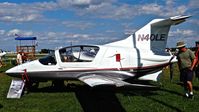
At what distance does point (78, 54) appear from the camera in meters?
12.5

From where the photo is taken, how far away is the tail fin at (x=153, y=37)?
13223 millimetres

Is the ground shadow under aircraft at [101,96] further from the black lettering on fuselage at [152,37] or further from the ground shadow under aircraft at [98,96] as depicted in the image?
the black lettering on fuselage at [152,37]

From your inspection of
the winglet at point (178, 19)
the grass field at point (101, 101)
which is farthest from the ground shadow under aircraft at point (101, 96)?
the winglet at point (178, 19)

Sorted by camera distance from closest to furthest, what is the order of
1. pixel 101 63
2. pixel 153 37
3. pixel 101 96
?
pixel 101 96, pixel 101 63, pixel 153 37

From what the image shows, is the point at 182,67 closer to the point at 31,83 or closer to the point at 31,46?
the point at 31,83

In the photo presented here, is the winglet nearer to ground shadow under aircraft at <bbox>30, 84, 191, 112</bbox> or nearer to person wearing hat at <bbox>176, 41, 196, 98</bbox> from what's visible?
person wearing hat at <bbox>176, 41, 196, 98</bbox>

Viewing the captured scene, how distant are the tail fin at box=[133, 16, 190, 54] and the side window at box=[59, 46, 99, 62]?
6.79 feet

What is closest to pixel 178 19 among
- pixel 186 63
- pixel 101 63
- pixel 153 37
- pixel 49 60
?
pixel 186 63

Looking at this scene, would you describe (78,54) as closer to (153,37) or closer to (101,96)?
(101,96)

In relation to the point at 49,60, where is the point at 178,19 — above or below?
above

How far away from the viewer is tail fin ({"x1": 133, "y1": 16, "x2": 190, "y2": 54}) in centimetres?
1322

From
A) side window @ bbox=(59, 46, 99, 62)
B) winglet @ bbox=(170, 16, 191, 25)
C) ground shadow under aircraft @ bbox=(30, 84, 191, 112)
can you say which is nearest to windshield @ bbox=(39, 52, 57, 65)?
side window @ bbox=(59, 46, 99, 62)

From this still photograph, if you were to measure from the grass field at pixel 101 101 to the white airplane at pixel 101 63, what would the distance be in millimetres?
676

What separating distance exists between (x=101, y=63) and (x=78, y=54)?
0.94m
